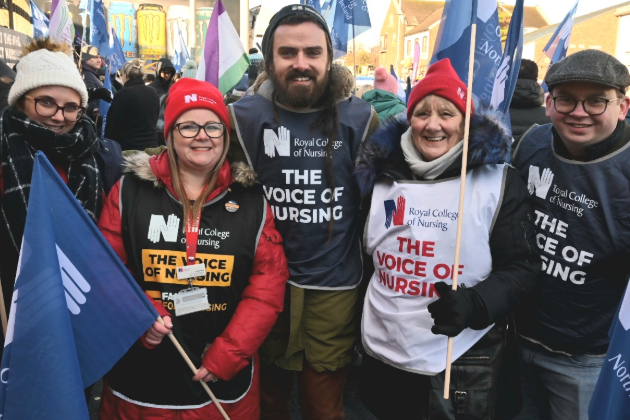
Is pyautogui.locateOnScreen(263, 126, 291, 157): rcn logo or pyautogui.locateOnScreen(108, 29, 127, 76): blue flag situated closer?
pyautogui.locateOnScreen(263, 126, 291, 157): rcn logo

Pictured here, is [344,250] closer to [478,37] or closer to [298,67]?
[298,67]

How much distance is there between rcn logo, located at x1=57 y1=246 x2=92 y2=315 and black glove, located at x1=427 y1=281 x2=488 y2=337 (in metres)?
1.24

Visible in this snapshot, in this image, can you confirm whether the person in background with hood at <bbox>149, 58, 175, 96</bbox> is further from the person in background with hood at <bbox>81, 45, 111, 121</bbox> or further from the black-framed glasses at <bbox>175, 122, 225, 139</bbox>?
the black-framed glasses at <bbox>175, 122, 225, 139</bbox>

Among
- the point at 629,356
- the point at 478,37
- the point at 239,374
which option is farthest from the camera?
the point at 478,37

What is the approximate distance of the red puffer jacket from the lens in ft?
7.23

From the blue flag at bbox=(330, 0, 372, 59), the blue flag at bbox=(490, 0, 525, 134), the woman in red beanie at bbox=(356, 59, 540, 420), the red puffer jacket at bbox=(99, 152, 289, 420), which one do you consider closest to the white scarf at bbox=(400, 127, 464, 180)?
the woman in red beanie at bbox=(356, 59, 540, 420)

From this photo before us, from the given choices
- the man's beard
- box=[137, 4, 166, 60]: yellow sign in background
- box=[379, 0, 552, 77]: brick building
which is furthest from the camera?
box=[379, 0, 552, 77]: brick building

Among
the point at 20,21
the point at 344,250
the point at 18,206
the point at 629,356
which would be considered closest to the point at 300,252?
the point at 344,250

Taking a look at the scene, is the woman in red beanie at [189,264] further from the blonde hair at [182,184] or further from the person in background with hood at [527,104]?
the person in background with hood at [527,104]

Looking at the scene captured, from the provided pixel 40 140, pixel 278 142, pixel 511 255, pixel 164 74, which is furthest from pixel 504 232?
pixel 164 74

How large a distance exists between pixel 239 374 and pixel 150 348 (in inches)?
16.2

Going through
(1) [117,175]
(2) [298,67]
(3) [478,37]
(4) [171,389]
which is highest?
(3) [478,37]

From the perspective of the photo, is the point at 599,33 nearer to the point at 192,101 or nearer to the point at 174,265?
the point at 192,101

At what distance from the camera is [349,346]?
8.81ft
